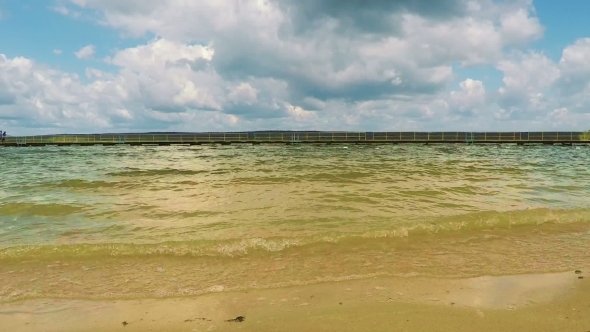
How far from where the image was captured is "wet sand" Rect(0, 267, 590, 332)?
14.9 feet

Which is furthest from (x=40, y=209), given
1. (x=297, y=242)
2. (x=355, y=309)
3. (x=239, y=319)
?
(x=355, y=309)

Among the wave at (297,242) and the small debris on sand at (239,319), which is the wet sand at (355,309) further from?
the wave at (297,242)

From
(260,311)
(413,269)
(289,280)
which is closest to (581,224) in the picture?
(413,269)

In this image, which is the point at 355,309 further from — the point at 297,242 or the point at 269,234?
the point at 269,234

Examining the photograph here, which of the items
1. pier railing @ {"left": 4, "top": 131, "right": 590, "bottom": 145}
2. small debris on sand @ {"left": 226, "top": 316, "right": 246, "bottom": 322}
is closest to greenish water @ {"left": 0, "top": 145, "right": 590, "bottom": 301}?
small debris on sand @ {"left": 226, "top": 316, "right": 246, "bottom": 322}

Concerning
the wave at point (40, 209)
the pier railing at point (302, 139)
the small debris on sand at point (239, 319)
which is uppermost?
the pier railing at point (302, 139)

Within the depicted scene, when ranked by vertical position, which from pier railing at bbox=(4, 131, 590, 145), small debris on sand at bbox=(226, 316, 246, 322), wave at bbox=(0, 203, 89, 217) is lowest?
small debris on sand at bbox=(226, 316, 246, 322)

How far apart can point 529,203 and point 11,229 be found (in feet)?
49.5

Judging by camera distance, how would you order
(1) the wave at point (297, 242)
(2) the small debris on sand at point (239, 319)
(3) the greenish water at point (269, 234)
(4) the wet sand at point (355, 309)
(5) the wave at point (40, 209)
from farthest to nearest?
(5) the wave at point (40, 209), (1) the wave at point (297, 242), (3) the greenish water at point (269, 234), (2) the small debris on sand at point (239, 319), (4) the wet sand at point (355, 309)

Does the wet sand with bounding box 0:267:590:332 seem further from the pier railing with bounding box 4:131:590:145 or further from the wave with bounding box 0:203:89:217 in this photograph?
the pier railing with bounding box 4:131:590:145

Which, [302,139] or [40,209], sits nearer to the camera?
[40,209]

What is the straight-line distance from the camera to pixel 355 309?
4965mm

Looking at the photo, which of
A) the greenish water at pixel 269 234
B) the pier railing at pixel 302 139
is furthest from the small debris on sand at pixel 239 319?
the pier railing at pixel 302 139

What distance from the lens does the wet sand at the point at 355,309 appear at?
454 centimetres
